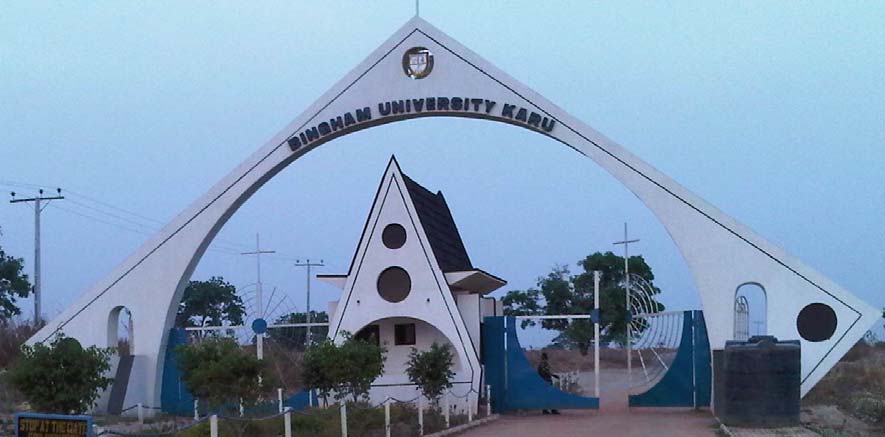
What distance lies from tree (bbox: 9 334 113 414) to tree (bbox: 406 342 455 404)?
28.5 ft

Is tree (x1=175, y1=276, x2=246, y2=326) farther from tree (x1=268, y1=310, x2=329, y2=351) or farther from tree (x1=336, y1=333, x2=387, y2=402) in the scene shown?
tree (x1=336, y1=333, x2=387, y2=402)

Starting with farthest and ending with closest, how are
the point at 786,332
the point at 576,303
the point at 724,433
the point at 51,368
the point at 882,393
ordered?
the point at 576,303 → the point at 882,393 → the point at 786,332 → the point at 724,433 → the point at 51,368

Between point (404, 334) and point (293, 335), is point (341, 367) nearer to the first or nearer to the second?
point (404, 334)

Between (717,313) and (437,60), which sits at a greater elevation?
(437,60)

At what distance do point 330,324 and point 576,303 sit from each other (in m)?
29.2

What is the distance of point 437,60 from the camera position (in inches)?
1011

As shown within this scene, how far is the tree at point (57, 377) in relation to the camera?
1694 cm

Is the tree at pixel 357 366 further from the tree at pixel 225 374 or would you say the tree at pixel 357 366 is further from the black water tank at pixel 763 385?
the black water tank at pixel 763 385

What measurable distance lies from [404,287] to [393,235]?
4.53 ft

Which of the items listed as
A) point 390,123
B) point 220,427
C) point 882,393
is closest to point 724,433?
point 882,393

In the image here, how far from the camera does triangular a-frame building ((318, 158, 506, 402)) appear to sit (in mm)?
27156

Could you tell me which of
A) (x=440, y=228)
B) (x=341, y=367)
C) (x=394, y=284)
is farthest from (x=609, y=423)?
(x=440, y=228)

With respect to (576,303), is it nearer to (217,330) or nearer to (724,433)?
(217,330)

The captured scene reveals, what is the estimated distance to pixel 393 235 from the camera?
91.8 feet
